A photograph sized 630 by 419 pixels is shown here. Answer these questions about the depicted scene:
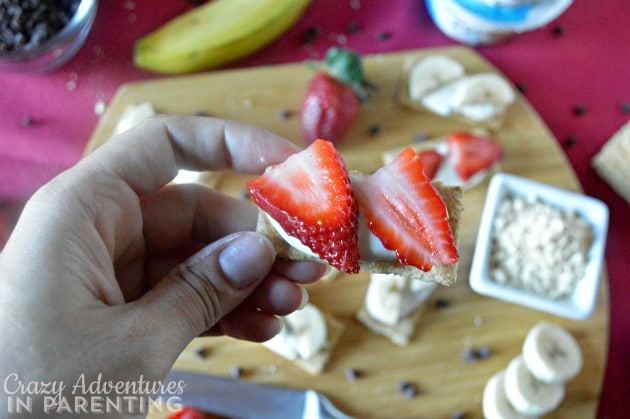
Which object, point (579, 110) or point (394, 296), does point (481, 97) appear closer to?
point (579, 110)

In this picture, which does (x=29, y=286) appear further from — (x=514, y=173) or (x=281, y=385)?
(x=514, y=173)

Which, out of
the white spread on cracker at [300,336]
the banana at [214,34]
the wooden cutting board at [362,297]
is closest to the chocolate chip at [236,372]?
the wooden cutting board at [362,297]

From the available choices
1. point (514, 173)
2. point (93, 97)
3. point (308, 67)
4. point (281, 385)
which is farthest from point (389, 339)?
point (93, 97)

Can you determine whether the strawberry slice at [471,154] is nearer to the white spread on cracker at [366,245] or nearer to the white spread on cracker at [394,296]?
the white spread on cracker at [394,296]

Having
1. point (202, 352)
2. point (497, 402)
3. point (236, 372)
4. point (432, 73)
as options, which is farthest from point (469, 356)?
point (432, 73)

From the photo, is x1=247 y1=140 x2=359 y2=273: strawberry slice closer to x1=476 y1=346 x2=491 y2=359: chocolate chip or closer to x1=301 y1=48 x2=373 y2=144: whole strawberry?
x1=301 y1=48 x2=373 y2=144: whole strawberry
